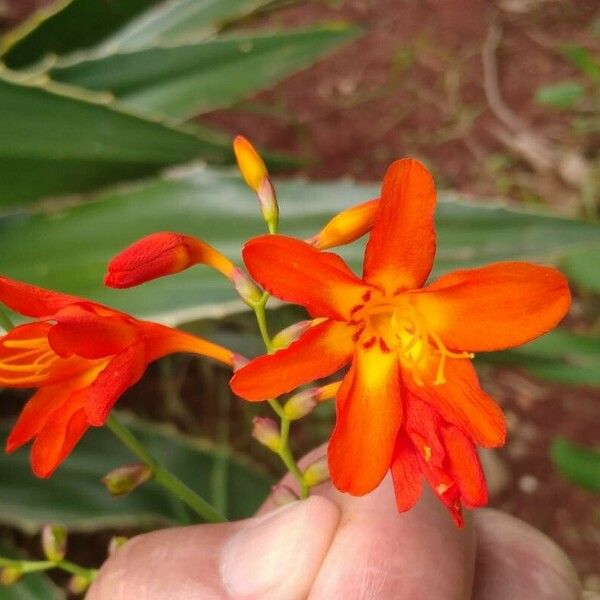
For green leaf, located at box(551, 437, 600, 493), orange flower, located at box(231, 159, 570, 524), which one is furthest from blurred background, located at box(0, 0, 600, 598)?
orange flower, located at box(231, 159, 570, 524)

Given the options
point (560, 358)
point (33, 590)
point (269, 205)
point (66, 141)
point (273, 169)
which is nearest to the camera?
point (269, 205)

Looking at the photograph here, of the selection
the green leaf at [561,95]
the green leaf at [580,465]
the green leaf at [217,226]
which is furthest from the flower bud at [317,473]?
the green leaf at [561,95]

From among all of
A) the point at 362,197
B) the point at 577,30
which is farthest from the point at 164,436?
the point at 577,30

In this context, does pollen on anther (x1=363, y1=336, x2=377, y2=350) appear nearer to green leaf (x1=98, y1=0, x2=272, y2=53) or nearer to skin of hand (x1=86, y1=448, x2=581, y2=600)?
skin of hand (x1=86, y1=448, x2=581, y2=600)

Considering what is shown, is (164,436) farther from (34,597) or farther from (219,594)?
(219,594)

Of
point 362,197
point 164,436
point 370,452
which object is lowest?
point 164,436

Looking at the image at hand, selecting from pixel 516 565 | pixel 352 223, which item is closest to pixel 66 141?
pixel 352 223

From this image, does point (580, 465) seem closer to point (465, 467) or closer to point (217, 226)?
point (217, 226)
